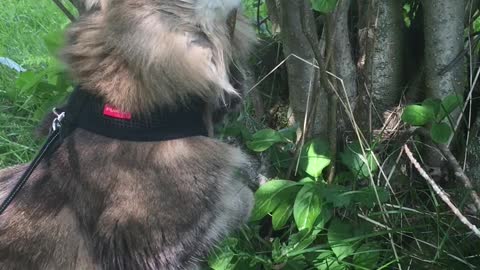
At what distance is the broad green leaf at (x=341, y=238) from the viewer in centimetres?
254

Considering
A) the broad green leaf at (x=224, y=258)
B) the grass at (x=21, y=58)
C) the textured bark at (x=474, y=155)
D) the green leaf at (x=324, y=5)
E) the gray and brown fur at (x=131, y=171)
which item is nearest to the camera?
the gray and brown fur at (x=131, y=171)

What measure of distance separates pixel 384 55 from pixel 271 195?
67 centimetres

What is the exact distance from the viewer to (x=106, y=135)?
201 centimetres

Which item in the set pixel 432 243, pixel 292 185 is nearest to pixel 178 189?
pixel 292 185

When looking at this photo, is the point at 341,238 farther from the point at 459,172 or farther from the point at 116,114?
the point at 116,114

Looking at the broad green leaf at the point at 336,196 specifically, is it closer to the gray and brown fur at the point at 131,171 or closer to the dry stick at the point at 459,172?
the dry stick at the point at 459,172

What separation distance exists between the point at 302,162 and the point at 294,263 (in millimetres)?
359

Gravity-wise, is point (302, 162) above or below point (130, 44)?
below

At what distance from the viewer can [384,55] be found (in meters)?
2.78

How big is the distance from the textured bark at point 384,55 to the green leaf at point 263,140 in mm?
402

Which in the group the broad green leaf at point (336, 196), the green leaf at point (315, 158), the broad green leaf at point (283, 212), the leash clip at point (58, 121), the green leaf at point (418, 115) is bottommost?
the broad green leaf at point (283, 212)

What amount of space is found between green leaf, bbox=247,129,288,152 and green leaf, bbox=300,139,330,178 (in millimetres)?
98

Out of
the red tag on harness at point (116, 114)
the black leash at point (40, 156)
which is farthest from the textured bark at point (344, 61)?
the black leash at point (40, 156)

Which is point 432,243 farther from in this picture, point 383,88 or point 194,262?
point 194,262
